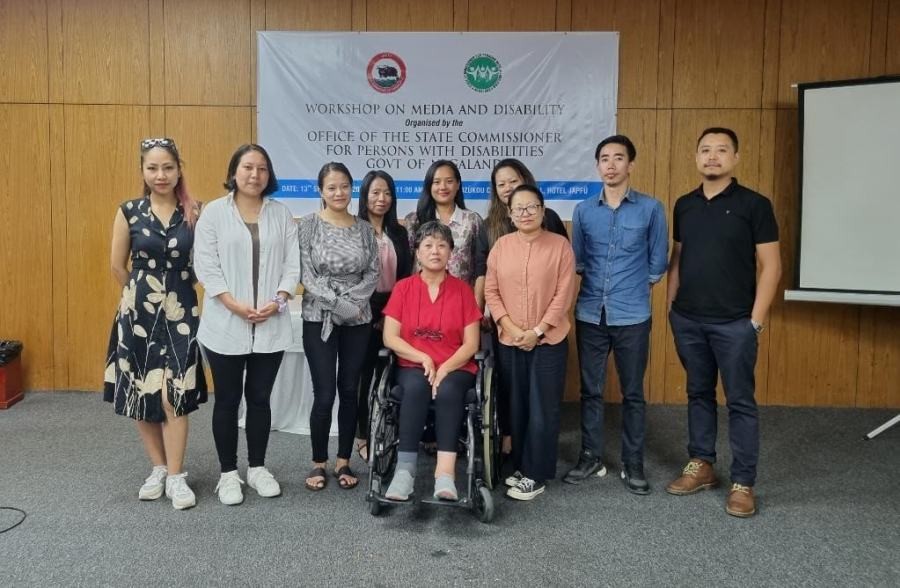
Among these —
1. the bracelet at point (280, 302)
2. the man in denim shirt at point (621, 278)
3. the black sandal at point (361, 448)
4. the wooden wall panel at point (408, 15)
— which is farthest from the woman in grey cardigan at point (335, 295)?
the wooden wall panel at point (408, 15)

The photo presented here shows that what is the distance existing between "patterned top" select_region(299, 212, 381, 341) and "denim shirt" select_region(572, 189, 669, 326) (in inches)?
38.7

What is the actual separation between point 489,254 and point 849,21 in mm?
3026

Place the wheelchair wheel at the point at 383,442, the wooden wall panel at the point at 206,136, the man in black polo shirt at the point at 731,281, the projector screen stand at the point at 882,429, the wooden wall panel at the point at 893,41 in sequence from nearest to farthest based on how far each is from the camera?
the wheelchair wheel at the point at 383,442
the man in black polo shirt at the point at 731,281
the projector screen stand at the point at 882,429
the wooden wall panel at the point at 893,41
the wooden wall panel at the point at 206,136

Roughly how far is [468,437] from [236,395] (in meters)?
0.97

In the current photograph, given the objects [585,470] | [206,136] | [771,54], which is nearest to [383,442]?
[585,470]

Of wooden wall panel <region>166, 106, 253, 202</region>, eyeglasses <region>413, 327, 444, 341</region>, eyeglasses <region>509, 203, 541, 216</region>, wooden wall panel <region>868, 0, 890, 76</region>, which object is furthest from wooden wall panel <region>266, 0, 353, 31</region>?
wooden wall panel <region>868, 0, 890, 76</region>

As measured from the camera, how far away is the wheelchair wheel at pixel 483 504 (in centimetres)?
244

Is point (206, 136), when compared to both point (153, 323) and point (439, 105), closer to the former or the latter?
point (439, 105)

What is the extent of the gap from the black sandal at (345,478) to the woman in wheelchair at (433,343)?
39cm

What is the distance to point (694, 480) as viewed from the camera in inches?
110

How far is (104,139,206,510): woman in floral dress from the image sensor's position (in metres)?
2.55

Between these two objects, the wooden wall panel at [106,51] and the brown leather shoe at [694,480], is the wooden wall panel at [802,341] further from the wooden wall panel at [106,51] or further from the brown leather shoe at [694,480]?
the wooden wall panel at [106,51]

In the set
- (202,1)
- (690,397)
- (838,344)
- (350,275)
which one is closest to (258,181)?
(350,275)

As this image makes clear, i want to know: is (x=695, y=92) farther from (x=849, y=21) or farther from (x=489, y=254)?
(x=489, y=254)
